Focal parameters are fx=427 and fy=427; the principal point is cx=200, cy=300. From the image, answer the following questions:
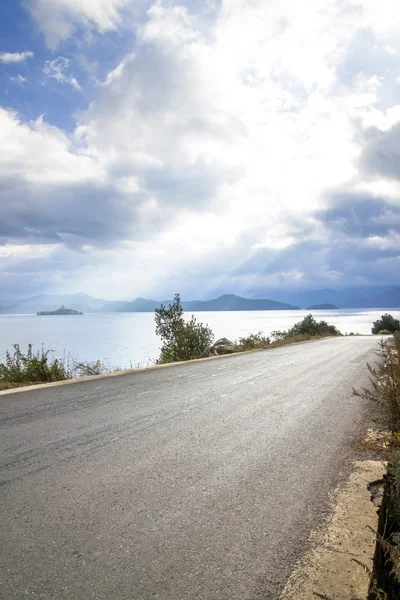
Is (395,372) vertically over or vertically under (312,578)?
over

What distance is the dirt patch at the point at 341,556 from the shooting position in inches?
92.2

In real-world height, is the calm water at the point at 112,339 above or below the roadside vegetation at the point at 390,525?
below

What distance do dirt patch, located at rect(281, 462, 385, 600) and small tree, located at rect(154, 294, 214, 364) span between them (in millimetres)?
16926

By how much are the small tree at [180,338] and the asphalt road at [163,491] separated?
13.3 m

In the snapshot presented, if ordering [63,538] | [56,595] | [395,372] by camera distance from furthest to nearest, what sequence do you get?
[395,372] < [63,538] < [56,595]

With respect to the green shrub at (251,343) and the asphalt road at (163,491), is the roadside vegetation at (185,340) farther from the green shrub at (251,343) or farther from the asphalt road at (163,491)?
the asphalt road at (163,491)

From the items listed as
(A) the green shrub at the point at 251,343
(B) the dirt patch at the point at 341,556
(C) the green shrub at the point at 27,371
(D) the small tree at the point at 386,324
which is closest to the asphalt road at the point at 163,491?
(B) the dirt patch at the point at 341,556

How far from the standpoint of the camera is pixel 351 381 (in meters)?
9.77

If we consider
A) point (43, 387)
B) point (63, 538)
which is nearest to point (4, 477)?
point (63, 538)

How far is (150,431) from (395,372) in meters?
3.86

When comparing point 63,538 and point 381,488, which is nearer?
point 63,538

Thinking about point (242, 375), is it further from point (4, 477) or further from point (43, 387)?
point (4, 477)

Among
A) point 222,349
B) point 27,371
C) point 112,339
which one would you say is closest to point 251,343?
point 222,349

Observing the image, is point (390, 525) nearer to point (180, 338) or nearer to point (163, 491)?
point (163, 491)
